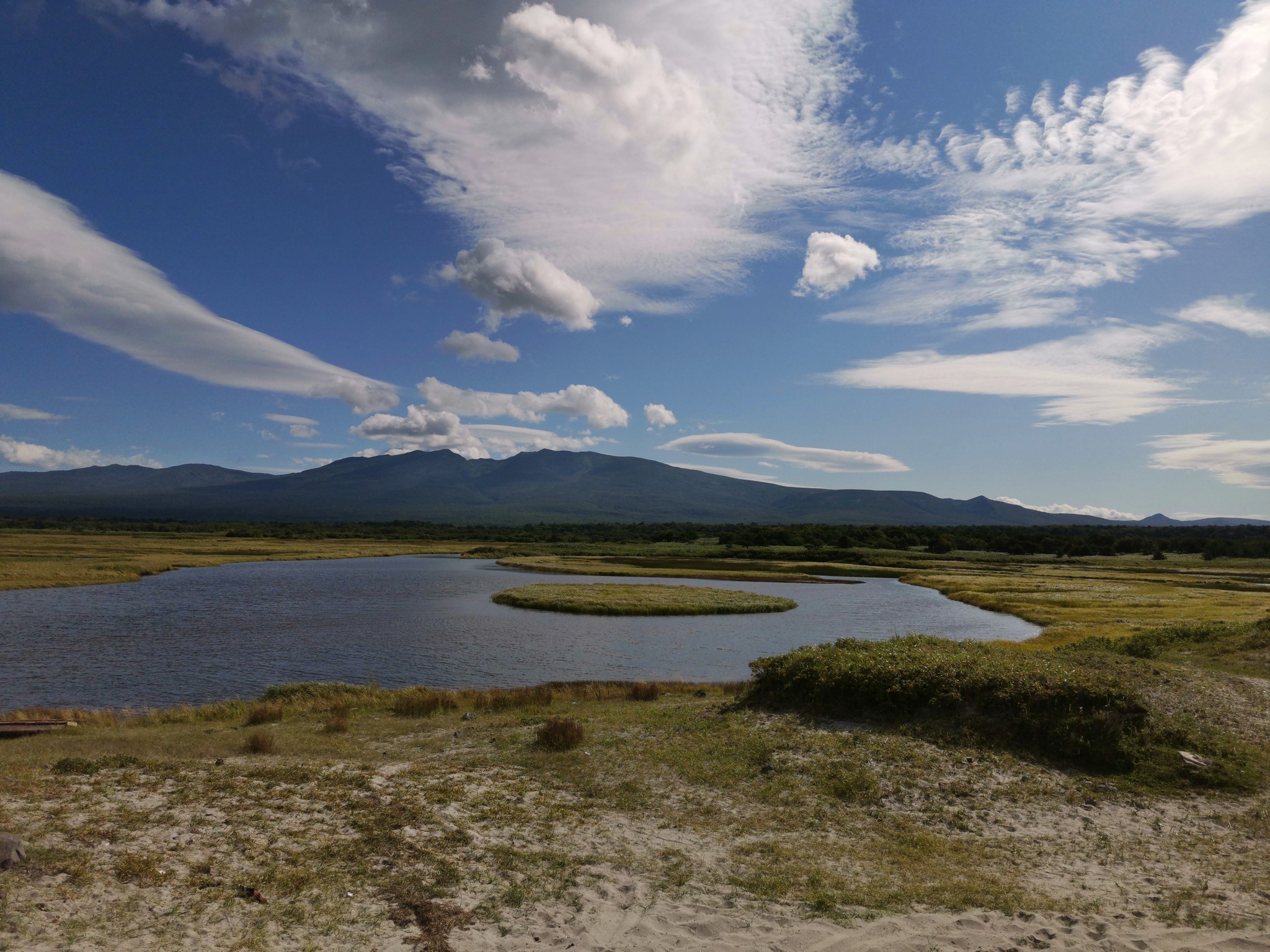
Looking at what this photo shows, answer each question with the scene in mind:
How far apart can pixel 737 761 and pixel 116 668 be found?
110 ft

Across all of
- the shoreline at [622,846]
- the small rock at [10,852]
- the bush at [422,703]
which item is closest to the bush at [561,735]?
the shoreline at [622,846]

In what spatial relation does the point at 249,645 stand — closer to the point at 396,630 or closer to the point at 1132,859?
the point at 396,630

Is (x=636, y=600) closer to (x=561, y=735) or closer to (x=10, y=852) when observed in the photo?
(x=561, y=735)

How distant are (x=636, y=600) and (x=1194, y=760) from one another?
49647 mm

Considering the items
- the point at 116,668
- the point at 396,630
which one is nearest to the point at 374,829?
the point at 116,668

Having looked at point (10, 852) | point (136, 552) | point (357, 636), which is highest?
point (10, 852)

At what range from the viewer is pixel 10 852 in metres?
10.9

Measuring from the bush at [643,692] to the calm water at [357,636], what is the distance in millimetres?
6422

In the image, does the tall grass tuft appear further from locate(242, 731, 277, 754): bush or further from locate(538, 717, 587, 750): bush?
locate(538, 717, 587, 750): bush

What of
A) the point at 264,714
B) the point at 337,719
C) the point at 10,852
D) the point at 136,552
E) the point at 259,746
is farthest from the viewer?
the point at 136,552

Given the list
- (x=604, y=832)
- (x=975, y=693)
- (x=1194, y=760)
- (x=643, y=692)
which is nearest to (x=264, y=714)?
(x=643, y=692)

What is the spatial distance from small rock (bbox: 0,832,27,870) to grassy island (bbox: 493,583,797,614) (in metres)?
49.0

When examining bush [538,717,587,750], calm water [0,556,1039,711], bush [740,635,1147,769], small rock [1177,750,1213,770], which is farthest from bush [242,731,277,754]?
small rock [1177,750,1213,770]

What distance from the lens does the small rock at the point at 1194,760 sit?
55.0 ft
